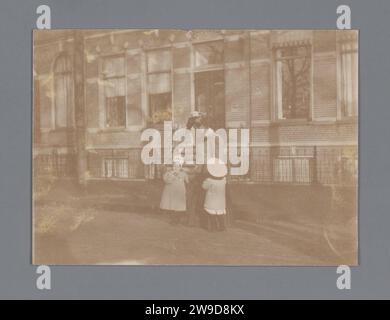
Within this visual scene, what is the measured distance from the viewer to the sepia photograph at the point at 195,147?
5.41 m

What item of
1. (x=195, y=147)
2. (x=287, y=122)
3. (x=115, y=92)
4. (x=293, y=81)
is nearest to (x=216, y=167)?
(x=195, y=147)

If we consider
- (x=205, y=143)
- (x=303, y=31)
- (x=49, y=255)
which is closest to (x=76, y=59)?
(x=205, y=143)

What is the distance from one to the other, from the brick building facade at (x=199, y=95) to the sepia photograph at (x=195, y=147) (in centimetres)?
1

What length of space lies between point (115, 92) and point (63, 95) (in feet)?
2.27

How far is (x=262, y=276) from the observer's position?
17.9 feet

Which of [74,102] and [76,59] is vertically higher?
[76,59]

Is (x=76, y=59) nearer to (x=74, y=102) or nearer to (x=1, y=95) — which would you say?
(x=74, y=102)

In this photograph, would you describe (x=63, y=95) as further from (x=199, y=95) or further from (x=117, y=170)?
(x=199, y=95)

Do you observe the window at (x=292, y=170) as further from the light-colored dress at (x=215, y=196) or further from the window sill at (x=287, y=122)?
the light-colored dress at (x=215, y=196)

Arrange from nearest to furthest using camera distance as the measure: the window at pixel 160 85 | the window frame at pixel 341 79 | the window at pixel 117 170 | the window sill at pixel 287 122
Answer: the window frame at pixel 341 79, the window sill at pixel 287 122, the window at pixel 160 85, the window at pixel 117 170

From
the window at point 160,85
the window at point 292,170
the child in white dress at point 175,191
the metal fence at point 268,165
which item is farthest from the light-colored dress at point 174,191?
the window at point 292,170

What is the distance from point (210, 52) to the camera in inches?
217

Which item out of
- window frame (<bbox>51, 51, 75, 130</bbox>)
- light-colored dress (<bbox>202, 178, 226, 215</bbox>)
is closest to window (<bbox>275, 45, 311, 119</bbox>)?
light-colored dress (<bbox>202, 178, 226, 215</bbox>)

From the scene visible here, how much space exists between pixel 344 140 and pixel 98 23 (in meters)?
3.51
